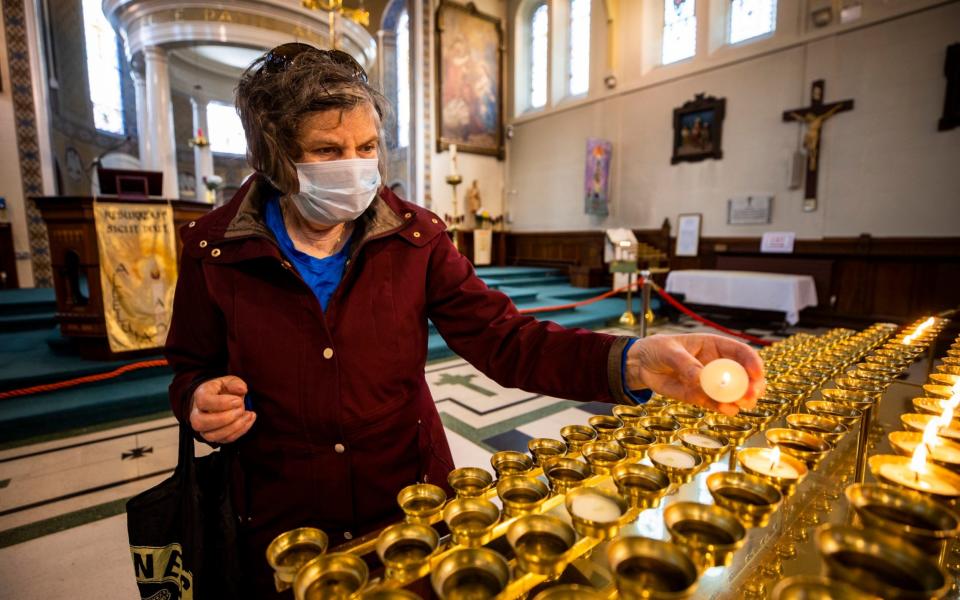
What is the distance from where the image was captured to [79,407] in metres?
3.29

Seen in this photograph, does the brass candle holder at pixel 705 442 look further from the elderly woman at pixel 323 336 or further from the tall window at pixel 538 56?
the tall window at pixel 538 56

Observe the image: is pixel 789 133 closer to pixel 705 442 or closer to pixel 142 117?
pixel 705 442

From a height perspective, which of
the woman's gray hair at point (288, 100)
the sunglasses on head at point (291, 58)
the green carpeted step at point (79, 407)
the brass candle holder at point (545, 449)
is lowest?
the green carpeted step at point (79, 407)

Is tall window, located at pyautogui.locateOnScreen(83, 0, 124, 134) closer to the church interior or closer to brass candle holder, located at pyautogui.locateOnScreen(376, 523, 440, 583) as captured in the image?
the church interior

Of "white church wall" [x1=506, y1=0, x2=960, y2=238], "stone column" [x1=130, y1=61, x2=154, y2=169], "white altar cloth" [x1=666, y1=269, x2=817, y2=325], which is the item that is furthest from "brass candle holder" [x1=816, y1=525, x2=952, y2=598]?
"stone column" [x1=130, y1=61, x2=154, y2=169]

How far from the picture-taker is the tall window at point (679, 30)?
30.9 ft

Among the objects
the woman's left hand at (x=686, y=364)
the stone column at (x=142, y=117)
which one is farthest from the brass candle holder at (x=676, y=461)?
the stone column at (x=142, y=117)

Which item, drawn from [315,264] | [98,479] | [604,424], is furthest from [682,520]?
[98,479]

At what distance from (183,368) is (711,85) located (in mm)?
10203

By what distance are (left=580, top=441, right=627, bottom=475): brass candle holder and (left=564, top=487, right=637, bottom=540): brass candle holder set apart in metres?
0.11

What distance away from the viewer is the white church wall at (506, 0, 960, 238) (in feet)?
21.5

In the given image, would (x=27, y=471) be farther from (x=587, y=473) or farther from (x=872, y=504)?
(x=872, y=504)

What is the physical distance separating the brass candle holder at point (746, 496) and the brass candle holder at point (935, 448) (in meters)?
0.34

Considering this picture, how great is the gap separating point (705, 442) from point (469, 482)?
56 cm
